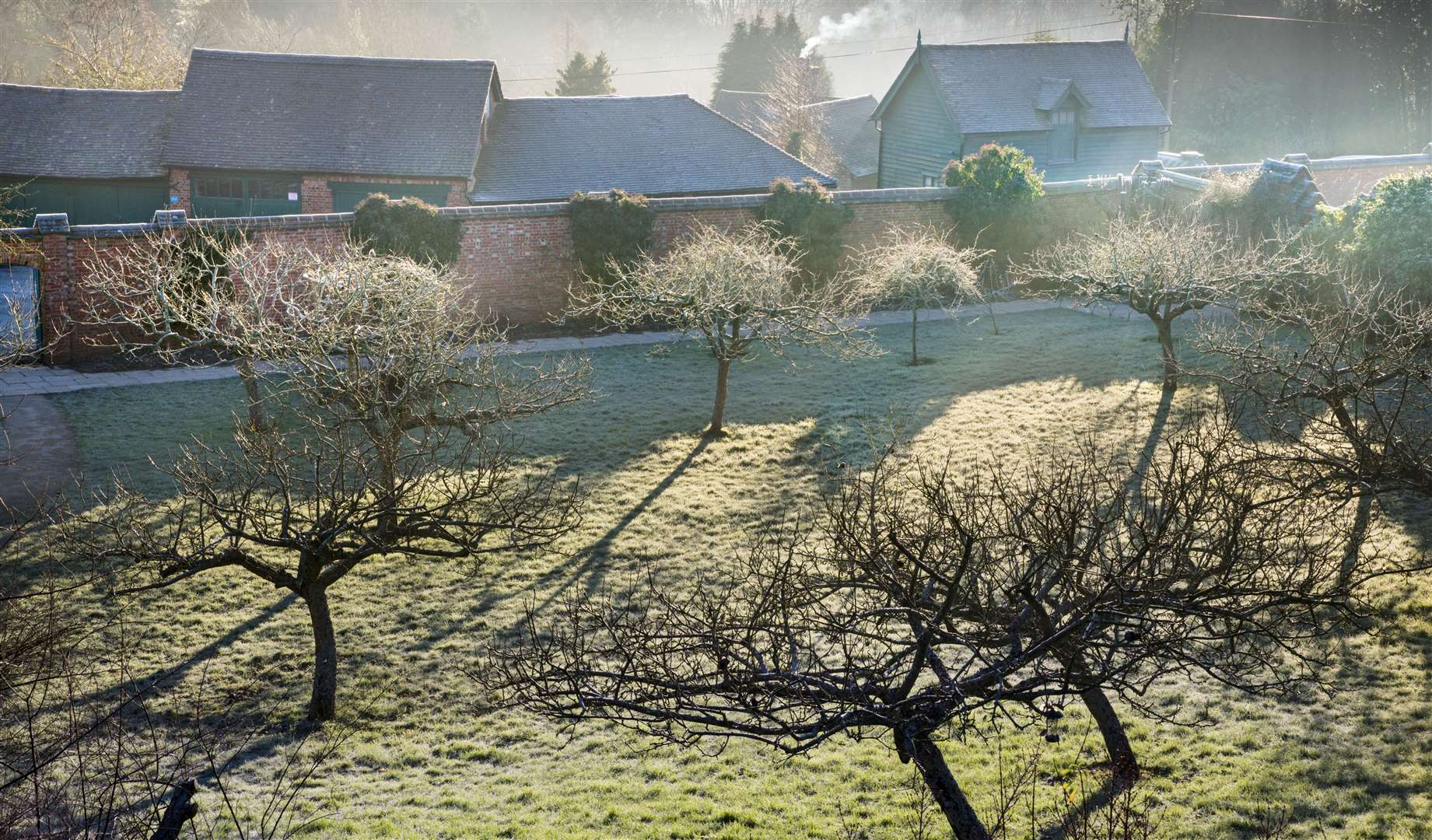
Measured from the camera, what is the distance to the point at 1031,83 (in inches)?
1293

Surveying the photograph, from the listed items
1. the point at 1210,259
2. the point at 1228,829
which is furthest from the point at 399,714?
the point at 1210,259

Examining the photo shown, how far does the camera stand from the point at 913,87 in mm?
34250

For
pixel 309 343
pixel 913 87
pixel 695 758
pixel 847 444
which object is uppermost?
pixel 913 87

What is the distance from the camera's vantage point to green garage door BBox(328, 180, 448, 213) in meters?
25.6

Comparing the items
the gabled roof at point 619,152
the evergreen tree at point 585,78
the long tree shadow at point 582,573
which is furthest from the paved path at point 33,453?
the evergreen tree at point 585,78

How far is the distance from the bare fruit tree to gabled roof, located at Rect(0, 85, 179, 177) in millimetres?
14678

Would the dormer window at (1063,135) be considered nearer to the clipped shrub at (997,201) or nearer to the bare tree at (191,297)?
the clipped shrub at (997,201)

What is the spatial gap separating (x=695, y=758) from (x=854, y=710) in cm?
378

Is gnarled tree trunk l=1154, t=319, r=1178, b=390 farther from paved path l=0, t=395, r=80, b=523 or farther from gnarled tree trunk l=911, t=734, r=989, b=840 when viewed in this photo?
paved path l=0, t=395, r=80, b=523

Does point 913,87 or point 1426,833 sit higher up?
point 913,87

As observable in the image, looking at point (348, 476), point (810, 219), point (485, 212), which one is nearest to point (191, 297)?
point (348, 476)

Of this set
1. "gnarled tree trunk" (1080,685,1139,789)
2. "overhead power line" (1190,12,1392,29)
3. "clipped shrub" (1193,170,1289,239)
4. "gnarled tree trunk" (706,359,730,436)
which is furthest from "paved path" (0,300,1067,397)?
"overhead power line" (1190,12,1392,29)

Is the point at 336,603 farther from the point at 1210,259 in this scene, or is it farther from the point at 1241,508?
the point at 1210,259

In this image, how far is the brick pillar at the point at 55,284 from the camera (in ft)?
59.5
